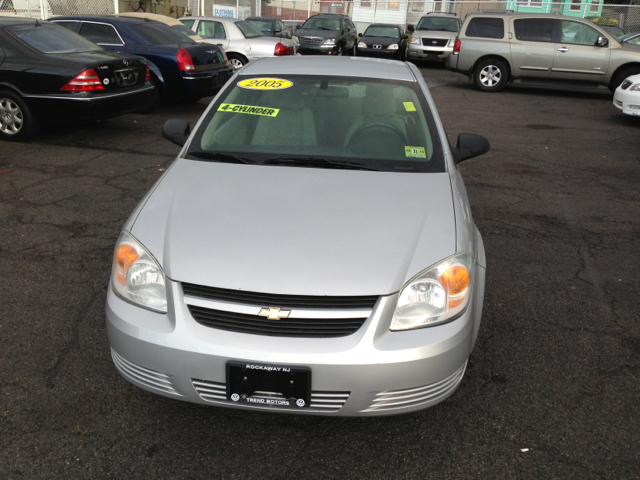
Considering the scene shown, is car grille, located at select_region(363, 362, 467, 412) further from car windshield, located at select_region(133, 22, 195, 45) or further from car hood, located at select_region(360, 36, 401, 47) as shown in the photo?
car hood, located at select_region(360, 36, 401, 47)

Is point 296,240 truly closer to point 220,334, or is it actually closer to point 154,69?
point 220,334

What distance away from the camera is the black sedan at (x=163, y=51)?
9922 millimetres

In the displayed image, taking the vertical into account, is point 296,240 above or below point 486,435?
above

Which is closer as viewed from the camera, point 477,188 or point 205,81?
point 477,188

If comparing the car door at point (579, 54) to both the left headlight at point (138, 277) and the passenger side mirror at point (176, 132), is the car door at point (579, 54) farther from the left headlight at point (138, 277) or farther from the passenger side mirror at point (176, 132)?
the left headlight at point (138, 277)

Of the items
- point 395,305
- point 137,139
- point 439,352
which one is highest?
point 395,305

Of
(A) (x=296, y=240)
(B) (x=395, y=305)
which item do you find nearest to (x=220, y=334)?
(A) (x=296, y=240)

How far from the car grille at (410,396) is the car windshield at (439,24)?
19853mm

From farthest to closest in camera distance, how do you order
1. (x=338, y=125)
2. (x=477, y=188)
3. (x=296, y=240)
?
(x=477, y=188) < (x=338, y=125) < (x=296, y=240)

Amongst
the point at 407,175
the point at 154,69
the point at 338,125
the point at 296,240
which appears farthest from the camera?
the point at 154,69

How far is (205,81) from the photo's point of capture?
10195 mm

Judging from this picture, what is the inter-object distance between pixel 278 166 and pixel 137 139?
229 inches

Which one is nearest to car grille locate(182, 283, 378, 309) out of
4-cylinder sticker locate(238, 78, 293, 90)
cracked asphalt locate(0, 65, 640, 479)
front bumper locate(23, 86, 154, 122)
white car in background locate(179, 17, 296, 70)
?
cracked asphalt locate(0, 65, 640, 479)

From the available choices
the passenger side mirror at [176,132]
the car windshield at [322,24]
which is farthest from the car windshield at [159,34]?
the car windshield at [322,24]
